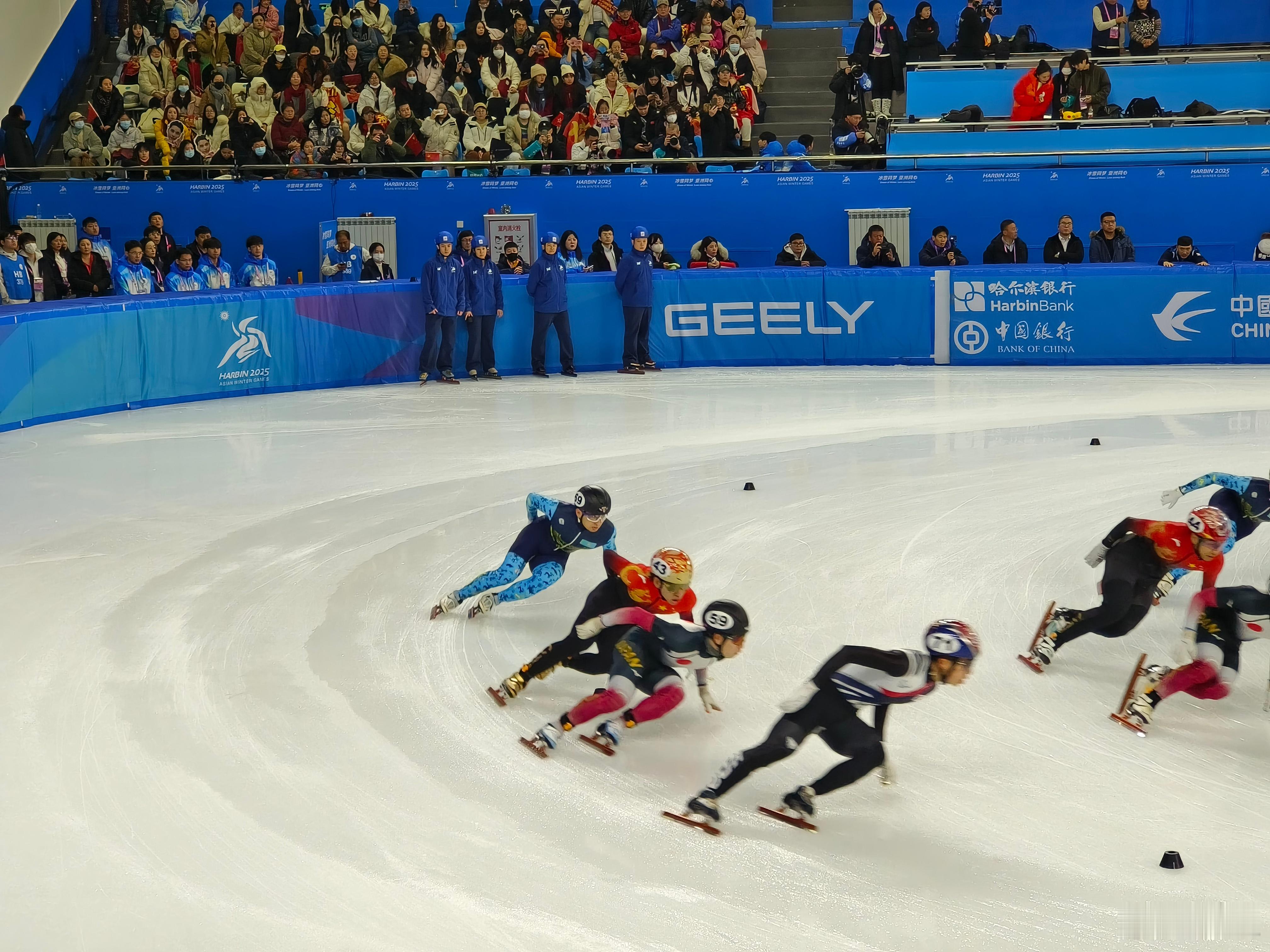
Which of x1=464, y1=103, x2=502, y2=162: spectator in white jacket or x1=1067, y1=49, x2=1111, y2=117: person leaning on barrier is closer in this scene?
x1=1067, y1=49, x2=1111, y2=117: person leaning on barrier

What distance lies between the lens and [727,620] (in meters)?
5.01

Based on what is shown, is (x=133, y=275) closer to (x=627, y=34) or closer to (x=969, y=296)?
(x=627, y=34)

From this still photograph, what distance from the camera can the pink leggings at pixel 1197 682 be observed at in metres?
5.65

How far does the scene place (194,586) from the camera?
7723 millimetres

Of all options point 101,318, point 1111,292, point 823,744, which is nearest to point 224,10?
point 101,318

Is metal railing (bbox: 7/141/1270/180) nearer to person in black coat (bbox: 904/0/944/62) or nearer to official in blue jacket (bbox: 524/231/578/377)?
person in black coat (bbox: 904/0/944/62)

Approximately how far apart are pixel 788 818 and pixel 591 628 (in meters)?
1.12

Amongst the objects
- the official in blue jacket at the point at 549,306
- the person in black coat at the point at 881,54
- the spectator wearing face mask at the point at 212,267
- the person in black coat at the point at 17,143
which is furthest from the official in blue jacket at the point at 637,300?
the person in black coat at the point at 17,143

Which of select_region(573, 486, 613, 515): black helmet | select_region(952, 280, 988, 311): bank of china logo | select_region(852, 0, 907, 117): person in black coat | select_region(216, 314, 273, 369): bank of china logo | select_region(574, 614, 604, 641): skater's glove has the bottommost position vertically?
select_region(574, 614, 604, 641): skater's glove

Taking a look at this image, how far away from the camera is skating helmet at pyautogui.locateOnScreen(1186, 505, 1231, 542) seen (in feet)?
20.0

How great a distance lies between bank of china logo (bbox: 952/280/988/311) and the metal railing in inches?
105

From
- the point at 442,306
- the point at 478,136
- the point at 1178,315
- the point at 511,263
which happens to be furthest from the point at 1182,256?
the point at 478,136

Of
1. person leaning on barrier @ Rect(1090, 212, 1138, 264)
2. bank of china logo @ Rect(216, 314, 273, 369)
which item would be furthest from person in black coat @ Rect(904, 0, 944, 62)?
→ bank of china logo @ Rect(216, 314, 273, 369)

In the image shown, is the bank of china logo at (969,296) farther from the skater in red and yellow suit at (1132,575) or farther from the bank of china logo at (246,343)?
the skater in red and yellow suit at (1132,575)
